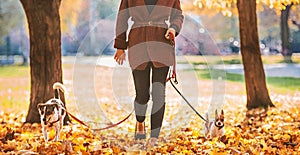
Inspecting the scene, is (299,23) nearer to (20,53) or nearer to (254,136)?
(254,136)

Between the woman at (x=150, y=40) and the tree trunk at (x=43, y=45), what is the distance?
5.34 ft

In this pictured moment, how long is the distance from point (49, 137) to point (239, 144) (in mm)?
1612

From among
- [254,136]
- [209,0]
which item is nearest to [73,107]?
[209,0]

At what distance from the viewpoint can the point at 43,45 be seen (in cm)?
500

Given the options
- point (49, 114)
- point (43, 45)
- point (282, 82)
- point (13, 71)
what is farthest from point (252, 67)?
point (13, 71)

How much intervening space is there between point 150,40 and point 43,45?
1854 millimetres

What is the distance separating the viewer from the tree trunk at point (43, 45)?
195 inches

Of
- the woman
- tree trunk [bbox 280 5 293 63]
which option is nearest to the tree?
the woman

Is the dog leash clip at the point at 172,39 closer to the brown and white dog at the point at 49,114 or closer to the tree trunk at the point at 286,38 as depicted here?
the brown and white dog at the point at 49,114

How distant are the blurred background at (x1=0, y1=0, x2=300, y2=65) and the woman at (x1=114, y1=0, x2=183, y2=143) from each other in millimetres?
5135

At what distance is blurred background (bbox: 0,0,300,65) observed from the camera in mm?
10180

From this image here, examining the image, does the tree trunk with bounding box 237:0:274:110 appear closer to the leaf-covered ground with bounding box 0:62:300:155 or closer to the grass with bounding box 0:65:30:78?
the leaf-covered ground with bounding box 0:62:300:155

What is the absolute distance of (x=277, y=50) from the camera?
1102cm

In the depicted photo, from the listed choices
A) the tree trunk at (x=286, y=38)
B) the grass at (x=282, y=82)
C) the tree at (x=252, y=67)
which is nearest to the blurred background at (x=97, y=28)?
the tree trunk at (x=286, y=38)
